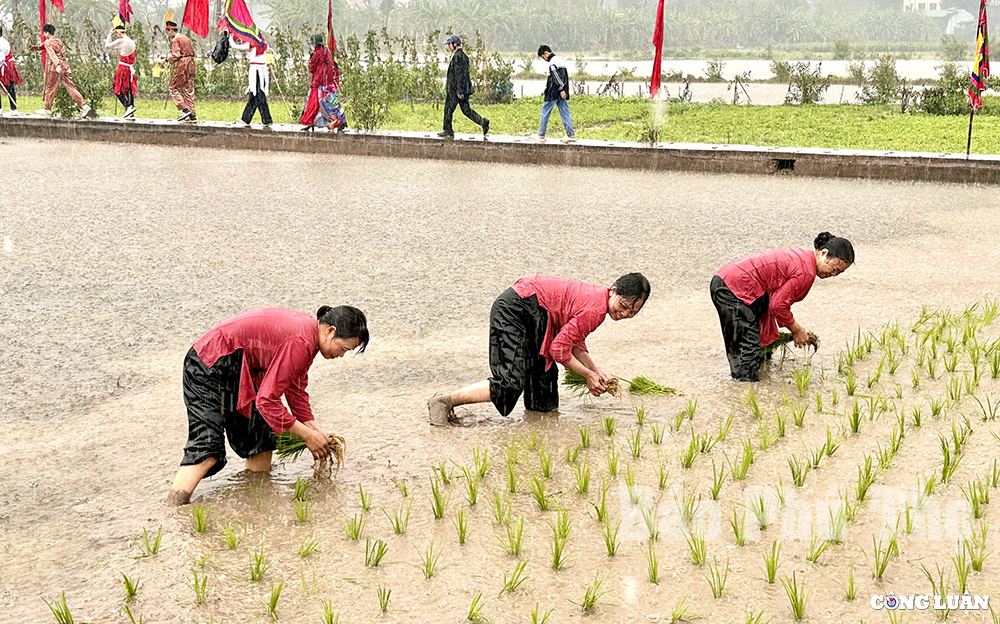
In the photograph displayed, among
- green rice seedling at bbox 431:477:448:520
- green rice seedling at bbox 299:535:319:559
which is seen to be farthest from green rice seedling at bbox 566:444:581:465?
green rice seedling at bbox 299:535:319:559

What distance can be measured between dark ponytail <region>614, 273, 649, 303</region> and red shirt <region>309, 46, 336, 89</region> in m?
12.3

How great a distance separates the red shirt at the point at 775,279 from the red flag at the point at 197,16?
15.4 m

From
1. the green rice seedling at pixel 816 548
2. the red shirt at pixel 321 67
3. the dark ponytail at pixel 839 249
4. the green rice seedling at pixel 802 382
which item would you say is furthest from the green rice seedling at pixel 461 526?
the red shirt at pixel 321 67

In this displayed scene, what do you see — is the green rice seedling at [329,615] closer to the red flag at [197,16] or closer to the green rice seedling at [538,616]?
the green rice seedling at [538,616]

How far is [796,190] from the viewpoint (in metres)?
12.6

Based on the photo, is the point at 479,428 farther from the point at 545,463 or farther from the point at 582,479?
the point at 582,479

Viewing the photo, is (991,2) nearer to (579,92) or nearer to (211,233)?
(579,92)

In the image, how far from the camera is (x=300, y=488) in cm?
433

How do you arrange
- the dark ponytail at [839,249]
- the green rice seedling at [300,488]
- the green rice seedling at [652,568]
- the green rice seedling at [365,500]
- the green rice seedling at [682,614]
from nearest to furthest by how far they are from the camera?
1. the green rice seedling at [682,614]
2. the green rice seedling at [652,568]
3. the green rice seedling at [365,500]
4. the green rice seedling at [300,488]
5. the dark ponytail at [839,249]

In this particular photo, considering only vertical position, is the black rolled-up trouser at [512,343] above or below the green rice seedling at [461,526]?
above

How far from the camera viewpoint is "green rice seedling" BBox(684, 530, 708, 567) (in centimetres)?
376

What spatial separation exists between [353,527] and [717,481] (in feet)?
5.01


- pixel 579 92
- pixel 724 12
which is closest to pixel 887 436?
pixel 579 92

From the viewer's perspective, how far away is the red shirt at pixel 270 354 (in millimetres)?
4137
